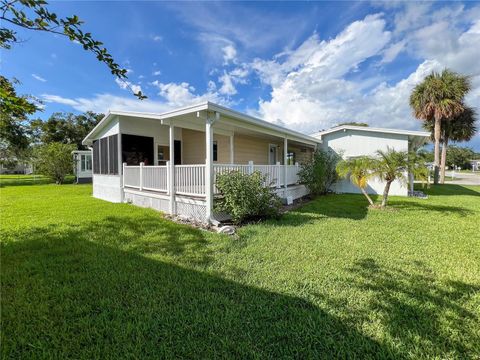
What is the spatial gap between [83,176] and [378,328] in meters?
26.3

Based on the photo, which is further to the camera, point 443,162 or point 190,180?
point 443,162

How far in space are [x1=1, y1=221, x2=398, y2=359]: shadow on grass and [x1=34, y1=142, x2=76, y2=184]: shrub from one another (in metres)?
20.1

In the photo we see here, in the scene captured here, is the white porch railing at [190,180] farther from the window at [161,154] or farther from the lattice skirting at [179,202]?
the window at [161,154]

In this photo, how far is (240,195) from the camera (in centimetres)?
626

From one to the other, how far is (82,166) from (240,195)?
74.4 feet

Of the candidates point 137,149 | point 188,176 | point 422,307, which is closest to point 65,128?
point 137,149

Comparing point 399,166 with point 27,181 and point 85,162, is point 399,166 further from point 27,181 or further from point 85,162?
point 27,181

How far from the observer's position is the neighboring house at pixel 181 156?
6.73 m

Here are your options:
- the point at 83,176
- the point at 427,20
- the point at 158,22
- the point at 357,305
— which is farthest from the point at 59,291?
the point at 83,176

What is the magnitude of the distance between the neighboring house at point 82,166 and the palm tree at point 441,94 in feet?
94.8

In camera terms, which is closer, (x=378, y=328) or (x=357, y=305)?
(x=378, y=328)

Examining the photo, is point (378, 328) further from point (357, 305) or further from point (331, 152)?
point (331, 152)

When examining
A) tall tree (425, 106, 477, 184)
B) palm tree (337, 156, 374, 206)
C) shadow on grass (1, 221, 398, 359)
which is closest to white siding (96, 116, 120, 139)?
shadow on grass (1, 221, 398, 359)

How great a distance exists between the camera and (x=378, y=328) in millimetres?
2455
